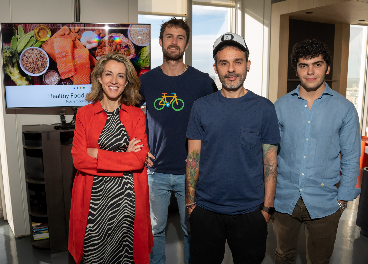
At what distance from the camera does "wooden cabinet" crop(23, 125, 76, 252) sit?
9.07 feet

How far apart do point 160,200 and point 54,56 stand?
175cm

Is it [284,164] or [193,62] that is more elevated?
[193,62]

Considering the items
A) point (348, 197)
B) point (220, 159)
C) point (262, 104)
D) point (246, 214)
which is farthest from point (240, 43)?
point (348, 197)

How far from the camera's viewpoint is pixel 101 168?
173cm

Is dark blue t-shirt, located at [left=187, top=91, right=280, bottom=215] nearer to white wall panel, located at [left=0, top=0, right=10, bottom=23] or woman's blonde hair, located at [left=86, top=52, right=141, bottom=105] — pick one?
woman's blonde hair, located at [left=86, top=52, right=141, bottom=105]

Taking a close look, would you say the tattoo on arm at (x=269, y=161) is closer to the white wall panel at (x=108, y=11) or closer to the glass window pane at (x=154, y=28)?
the white wall panel at (x=108, y=11)

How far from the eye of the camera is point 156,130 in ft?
6.77

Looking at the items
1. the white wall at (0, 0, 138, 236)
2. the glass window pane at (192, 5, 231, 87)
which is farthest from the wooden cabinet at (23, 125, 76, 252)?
the glass window pane at (192, 5, 231, 87)

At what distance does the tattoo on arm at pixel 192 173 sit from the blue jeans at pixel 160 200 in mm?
360

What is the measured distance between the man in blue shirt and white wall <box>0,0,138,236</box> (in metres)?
2.14

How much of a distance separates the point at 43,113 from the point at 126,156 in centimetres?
168

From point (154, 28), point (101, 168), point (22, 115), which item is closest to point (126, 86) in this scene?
point (101, 168)

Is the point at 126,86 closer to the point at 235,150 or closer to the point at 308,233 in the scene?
the point at 235,150

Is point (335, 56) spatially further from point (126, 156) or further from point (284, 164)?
point (126, 156)
